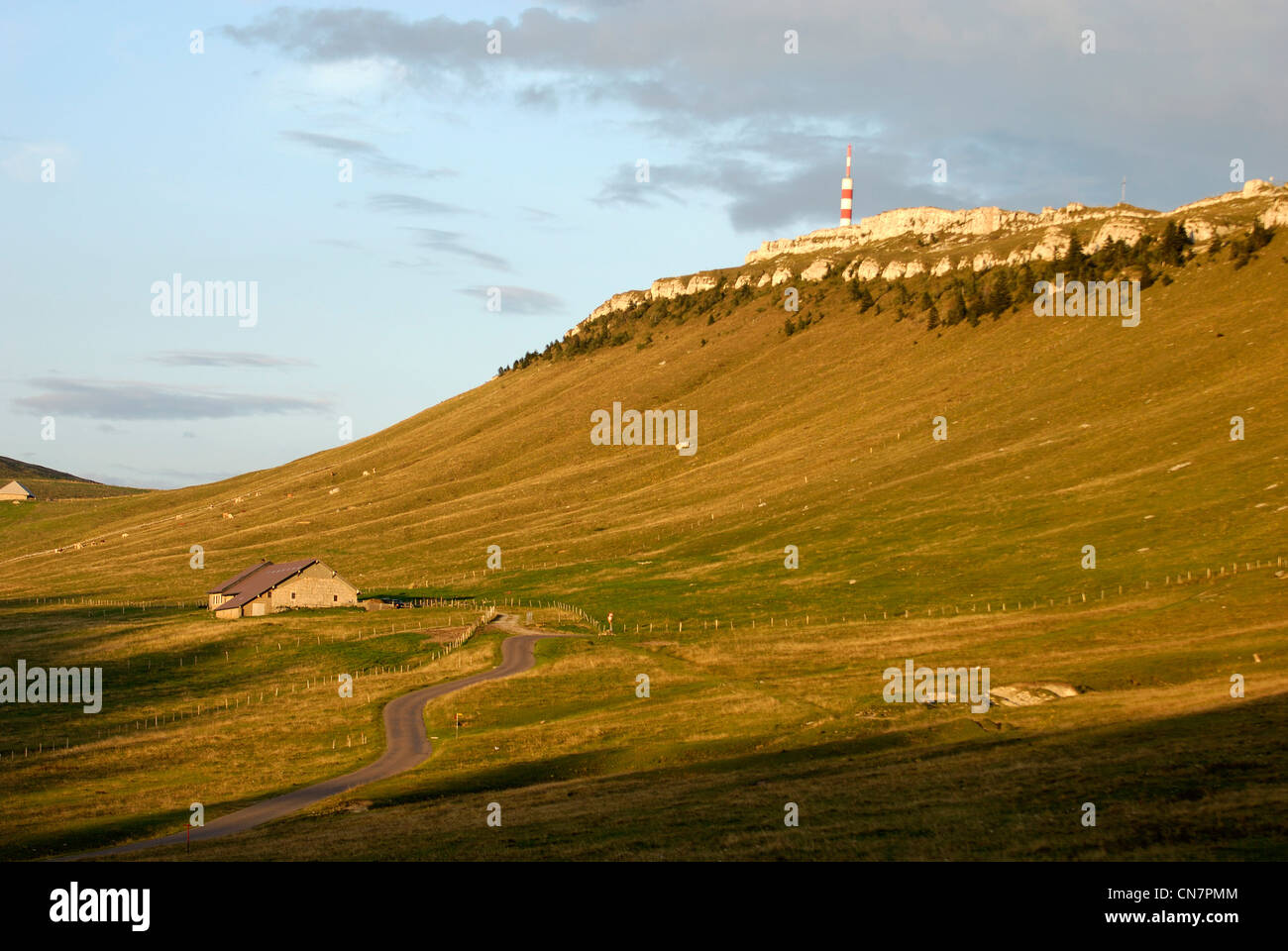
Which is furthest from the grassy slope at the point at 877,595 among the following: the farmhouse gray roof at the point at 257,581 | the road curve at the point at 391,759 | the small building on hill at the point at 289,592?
the small building on hill at the point at 289,592

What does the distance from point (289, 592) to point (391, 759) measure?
201ft

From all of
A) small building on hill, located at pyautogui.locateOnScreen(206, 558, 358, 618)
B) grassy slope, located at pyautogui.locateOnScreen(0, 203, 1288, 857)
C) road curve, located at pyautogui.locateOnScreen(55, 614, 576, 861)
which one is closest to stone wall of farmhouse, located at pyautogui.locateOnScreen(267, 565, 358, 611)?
small building on hill, located at pyautogui.locateOnScreen(206, 558, 358, 618)

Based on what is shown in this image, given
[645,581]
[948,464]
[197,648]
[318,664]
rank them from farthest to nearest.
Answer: [948,464]
[645,581]
[197,648]
[318,664]

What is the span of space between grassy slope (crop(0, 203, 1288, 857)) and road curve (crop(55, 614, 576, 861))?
2.15 meters

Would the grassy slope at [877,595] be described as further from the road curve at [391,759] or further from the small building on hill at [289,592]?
the small building on hill at [289,592]

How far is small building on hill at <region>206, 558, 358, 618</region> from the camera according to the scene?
368 ft

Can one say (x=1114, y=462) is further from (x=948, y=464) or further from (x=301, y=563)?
(x=301, y=563)

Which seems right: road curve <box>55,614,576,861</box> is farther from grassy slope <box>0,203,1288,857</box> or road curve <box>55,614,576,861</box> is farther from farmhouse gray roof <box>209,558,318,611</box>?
farmhouse gray roof <box>209,558,318,611</box>

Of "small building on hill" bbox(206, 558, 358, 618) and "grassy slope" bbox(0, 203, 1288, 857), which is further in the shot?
"small building on hill" bbox(206, 558, 358, 618)

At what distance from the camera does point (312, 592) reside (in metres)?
114

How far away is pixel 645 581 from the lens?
4476 inches

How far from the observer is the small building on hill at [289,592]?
4412 inches

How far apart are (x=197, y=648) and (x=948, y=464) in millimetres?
88392
